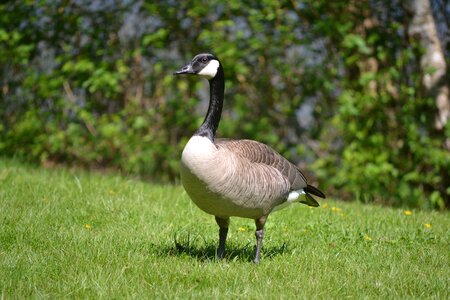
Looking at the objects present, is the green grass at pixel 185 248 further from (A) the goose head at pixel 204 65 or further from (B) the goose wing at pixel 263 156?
(A) the goose head at pixel 204 65

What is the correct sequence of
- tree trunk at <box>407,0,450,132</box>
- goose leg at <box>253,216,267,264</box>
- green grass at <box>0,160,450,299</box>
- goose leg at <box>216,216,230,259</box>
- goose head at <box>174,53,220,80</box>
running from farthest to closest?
tree trunk at <box>407,0,450,132</box> < goose leg at <box>216,216,230,259</box> < goose leg at <box>253,216,267,264</box> < goose head at <box>174,53,220,80</box> < green grass at <box>0,160,450,299</box>

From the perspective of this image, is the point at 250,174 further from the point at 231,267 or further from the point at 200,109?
the point at 200,109

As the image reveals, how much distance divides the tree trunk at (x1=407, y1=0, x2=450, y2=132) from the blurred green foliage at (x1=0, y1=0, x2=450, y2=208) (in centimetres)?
12

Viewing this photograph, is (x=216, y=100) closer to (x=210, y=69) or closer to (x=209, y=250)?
(x=210, y=69)

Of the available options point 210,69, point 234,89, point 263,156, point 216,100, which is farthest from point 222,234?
point 234,89

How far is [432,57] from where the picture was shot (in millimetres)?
8172

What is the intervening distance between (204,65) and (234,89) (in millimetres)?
4532

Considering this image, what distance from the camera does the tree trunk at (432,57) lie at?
8.16 m

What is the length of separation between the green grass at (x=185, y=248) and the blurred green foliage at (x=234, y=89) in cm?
139

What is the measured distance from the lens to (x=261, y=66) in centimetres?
898

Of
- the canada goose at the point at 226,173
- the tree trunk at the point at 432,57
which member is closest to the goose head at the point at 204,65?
the canada goose at the point at 226,173

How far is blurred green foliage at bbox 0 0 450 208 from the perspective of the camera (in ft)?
27.3

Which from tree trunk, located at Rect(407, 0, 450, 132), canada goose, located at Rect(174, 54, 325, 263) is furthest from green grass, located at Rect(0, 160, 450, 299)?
tree trunk, located at Rect(407, 0, 450, 132)

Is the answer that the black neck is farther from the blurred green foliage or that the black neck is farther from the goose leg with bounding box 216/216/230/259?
the blurred green foliage
